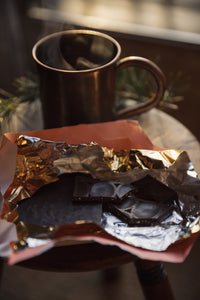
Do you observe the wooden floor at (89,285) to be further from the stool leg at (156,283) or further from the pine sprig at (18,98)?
the pine sprig at (18,98)

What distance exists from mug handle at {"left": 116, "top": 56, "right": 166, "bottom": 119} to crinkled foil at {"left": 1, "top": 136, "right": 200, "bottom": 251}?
0.14m

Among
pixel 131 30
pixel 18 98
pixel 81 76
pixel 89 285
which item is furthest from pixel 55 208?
pixel 131 30

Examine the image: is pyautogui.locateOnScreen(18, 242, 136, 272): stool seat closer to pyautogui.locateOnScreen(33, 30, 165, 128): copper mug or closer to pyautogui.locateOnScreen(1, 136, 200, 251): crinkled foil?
pyautogui.locateOnScreen(1, 136, 200, 251): crinkled foil

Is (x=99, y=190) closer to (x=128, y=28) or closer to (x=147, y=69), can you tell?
(x=147, y=69)

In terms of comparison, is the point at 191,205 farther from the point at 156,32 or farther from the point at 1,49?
the point at 1,49

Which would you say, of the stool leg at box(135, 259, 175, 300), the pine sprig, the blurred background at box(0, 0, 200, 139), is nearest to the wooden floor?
the stool leg at box(135, 259, 175, 300)

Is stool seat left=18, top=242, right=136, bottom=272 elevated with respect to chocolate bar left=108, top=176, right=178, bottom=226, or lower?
lower

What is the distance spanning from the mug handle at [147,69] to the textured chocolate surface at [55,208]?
0.22 metres

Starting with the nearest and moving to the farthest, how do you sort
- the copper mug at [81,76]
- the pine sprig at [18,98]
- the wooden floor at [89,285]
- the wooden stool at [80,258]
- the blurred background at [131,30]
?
the wooden stool at [80,258]
the copper mug at [81,76]
the pine sprig at [18,98]
the wooden floor at [89,285]
the blurred background at [131,30]

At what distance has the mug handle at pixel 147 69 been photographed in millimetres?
590

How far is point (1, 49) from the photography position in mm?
1795

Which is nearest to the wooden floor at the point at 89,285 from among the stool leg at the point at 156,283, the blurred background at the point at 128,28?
the stool leg at the point at 156,283

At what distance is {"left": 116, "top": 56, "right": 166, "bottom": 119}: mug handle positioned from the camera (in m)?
0.59

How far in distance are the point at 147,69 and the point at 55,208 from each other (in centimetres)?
29
